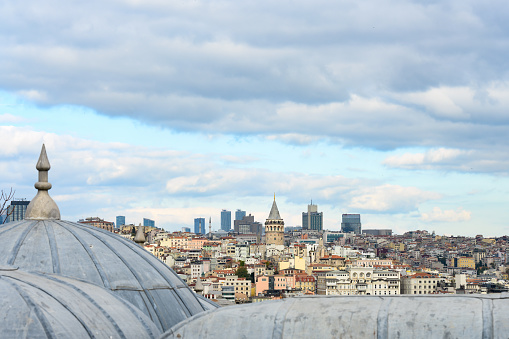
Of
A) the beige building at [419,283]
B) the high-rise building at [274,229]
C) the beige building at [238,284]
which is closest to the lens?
the beige building at [238,284]

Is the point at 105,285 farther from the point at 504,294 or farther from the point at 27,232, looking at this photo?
the point at 504,294

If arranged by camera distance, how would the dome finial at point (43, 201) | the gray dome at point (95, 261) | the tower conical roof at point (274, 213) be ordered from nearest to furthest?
the gray dome at point (95, 261) → the dome finial at point (43, 201) → the tower conical roof at point (274, 213)

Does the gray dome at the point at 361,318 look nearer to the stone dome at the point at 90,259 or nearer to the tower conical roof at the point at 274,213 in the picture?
the stone dome at the point at 90,259

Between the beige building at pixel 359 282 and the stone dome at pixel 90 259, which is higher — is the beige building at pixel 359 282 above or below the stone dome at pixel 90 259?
below

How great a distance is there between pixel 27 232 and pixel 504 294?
4.51m

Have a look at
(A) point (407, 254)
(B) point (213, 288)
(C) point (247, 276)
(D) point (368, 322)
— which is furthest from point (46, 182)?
(A) point (407, 254)

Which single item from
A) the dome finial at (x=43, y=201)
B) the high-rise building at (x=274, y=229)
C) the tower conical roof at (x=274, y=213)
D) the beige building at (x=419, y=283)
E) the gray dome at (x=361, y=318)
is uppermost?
the tower conical roof at (x=274, y=213)

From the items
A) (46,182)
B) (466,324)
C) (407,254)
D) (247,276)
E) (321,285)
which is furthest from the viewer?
(407,254)

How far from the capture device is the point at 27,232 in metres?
7.80

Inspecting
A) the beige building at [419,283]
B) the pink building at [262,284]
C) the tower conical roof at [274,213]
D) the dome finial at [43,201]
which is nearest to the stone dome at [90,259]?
the dome finial at [43,201]

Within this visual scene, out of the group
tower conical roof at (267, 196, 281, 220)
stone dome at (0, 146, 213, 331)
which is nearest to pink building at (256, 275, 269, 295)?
tower conical roof at (267, 196, 281, 220)

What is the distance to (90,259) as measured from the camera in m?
A: 7.60

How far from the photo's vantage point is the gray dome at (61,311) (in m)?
5.26

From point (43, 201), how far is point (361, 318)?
421cm
